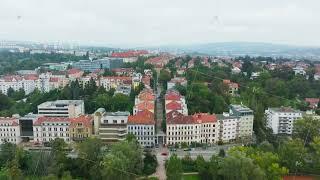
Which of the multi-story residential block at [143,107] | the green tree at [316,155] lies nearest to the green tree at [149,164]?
the multi-story residential block at [143,107]

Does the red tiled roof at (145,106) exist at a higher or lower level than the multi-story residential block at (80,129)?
higher

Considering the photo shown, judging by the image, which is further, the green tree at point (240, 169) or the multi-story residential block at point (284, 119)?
the multi-story residential block at point (284, 119)

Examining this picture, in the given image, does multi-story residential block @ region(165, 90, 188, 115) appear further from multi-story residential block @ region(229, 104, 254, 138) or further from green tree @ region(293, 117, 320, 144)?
green tree @ region(293, 117, 320, 144)

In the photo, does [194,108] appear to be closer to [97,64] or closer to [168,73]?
[168,73]

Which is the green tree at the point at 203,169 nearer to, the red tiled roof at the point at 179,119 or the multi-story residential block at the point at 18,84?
the red tiled roof at the point at 179,119

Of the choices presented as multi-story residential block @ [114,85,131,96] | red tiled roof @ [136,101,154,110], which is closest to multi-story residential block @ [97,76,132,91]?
multi-story residential block @ [114,85,131,96]

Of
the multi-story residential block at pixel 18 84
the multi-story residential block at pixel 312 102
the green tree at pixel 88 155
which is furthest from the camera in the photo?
the multi-story residential block at pixel 18 84

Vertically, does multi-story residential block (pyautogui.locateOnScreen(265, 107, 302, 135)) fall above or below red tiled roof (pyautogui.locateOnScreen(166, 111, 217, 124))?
below
